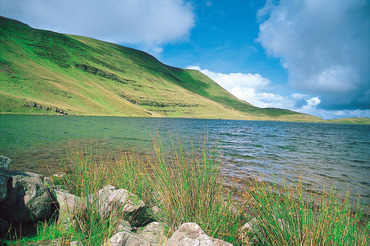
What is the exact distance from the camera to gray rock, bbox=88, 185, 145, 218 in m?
3.10

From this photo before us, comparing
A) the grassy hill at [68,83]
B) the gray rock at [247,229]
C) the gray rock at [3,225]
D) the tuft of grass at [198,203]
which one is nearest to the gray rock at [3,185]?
the gray rock at [3,225]

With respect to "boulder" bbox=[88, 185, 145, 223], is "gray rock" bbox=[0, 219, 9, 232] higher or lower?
lower

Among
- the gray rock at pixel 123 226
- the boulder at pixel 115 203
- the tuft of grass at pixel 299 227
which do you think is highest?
the tuft of grass at pixel 299 227

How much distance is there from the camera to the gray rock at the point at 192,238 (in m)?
2.13

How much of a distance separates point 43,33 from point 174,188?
18974 cm

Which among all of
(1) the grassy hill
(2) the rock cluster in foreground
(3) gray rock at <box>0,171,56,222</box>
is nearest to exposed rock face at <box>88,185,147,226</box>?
(2) the rock cluster in foreground

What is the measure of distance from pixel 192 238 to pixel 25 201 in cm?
312

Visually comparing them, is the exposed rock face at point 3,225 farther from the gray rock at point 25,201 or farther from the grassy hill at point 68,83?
the grassy hill at point 68,83

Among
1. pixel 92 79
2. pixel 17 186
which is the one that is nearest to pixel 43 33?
pixel 92 79

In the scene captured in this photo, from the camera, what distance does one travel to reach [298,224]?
8.18ft

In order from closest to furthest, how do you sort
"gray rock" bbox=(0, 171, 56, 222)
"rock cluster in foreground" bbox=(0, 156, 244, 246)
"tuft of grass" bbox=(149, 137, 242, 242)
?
"tuft of grass" bbox=(149, 137, 242, 242), "rock cluster in foreground" bbox=(0, 156, 244, 246), "gray rock" bbox=(0, 171, 56, 222)

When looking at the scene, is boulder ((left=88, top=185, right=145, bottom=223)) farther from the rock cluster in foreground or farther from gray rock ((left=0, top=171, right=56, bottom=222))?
gray rock ((left=0, top=171, right=56, bottom=222))

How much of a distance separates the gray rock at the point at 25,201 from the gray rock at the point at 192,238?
94.7 inches

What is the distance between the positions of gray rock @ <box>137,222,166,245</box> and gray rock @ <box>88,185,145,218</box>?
0.45 meters
